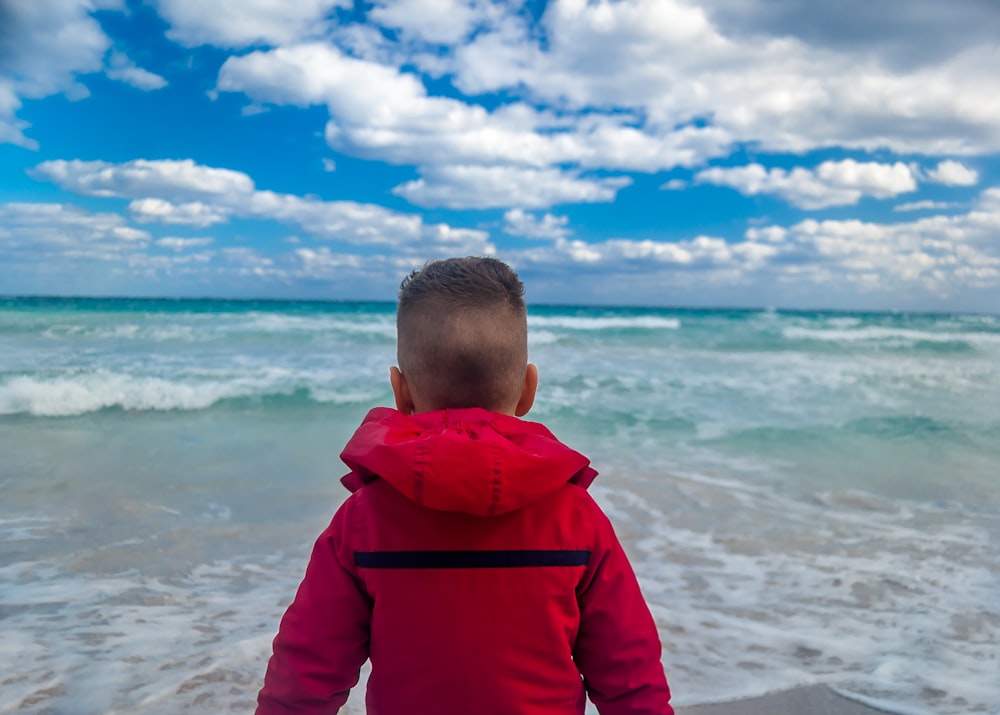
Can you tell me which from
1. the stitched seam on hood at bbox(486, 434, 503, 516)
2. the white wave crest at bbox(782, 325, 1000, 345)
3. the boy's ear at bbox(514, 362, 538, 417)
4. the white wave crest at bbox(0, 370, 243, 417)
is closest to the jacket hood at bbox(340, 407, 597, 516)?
the stitched seam on hood at bbox(486, 434, 503, 516)

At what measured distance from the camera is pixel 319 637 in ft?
4.85

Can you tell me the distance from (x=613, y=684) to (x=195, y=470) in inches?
222

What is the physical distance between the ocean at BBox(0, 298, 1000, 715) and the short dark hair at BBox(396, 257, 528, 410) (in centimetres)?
176

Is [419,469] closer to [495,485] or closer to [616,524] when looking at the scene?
[495,485]

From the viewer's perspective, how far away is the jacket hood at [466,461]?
4.24ft

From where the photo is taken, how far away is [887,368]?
17.0 metres

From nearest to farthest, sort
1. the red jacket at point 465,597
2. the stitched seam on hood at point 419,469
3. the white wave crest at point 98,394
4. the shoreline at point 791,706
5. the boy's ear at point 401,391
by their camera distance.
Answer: the stitched seam on hood at point 419,469 → the red jacket at point 465,597 → the boy's ear at point 401,391 → the shoreline at point 791,706 → the white wave crest at point 98,394

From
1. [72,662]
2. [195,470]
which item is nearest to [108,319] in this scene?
[195,470]

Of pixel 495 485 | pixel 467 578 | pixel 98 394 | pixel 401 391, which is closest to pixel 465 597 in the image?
pixel 467 578

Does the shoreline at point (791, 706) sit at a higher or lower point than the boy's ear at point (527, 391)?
lower

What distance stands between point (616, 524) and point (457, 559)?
3.75 meters

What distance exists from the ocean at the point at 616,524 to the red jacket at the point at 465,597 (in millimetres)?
1446

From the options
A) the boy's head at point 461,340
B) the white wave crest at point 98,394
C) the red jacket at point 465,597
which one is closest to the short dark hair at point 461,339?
the boy's head at point 461,340

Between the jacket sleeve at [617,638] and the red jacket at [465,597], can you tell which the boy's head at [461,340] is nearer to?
the red jacket at [465,597]
